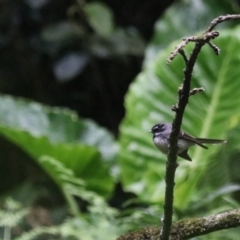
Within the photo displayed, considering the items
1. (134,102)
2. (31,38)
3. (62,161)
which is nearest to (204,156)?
(134,102)

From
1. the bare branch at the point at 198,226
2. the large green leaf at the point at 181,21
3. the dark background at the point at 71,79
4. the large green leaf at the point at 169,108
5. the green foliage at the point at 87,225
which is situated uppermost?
the dark background at the point at 71,79

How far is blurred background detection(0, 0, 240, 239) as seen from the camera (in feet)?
9.61

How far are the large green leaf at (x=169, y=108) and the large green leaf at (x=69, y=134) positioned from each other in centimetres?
13

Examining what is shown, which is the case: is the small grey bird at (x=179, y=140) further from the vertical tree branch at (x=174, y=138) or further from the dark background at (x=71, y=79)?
the dark background at (x=71, y=79)

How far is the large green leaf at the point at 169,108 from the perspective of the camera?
2.45m

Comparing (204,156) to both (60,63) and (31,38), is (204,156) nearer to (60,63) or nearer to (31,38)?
(60,63)

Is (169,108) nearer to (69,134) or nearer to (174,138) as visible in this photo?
(69,134)

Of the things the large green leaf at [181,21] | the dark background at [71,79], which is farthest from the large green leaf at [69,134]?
the dark background at [71,79]

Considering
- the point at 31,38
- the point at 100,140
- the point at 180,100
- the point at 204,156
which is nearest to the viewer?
the point at 180,100

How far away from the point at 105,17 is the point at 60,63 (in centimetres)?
39

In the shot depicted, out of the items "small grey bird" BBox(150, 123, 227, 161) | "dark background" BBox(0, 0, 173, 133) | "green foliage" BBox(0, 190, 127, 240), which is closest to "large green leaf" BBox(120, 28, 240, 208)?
"green foliage" BBox(0, 190, 127, 240)

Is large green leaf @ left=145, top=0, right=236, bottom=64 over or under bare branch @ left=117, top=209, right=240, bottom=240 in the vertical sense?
over

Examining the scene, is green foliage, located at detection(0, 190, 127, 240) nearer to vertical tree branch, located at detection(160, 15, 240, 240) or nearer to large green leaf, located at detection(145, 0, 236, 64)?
large green leaf, located at detection(145, 0, 236, 64)

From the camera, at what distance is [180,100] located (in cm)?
77
